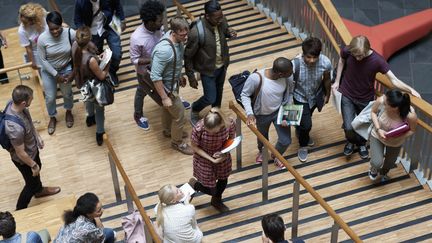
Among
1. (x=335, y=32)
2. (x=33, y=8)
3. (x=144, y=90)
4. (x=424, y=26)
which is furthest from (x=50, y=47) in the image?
(x=424, y=26)

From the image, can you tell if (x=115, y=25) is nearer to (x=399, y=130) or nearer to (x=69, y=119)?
(x=69, y=119)

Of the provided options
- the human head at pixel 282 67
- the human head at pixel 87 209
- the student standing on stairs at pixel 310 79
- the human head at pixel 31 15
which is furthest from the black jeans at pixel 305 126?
the human head at pixel 31 15

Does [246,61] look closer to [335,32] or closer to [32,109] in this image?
[335,32]

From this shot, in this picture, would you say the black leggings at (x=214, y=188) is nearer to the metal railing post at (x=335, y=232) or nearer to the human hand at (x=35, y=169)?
the metal railing post at (x=335, y=232)

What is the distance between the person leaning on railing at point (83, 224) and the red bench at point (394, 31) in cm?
741

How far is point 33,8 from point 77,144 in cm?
167

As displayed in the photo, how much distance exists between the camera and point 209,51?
8.50m

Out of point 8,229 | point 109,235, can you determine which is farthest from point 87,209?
point 109,235

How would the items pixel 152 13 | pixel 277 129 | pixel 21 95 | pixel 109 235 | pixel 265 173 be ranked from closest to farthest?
pixel 109 235 < pixel 21 95 < pixel 265 173 < pixel 152 13 < pixel 277 129

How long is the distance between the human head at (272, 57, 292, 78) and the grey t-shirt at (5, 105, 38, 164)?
2.49 m

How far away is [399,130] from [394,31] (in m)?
5.84

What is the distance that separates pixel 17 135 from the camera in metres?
7.49

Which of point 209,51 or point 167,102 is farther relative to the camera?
point 209,51

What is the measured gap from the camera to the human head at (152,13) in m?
8.24
